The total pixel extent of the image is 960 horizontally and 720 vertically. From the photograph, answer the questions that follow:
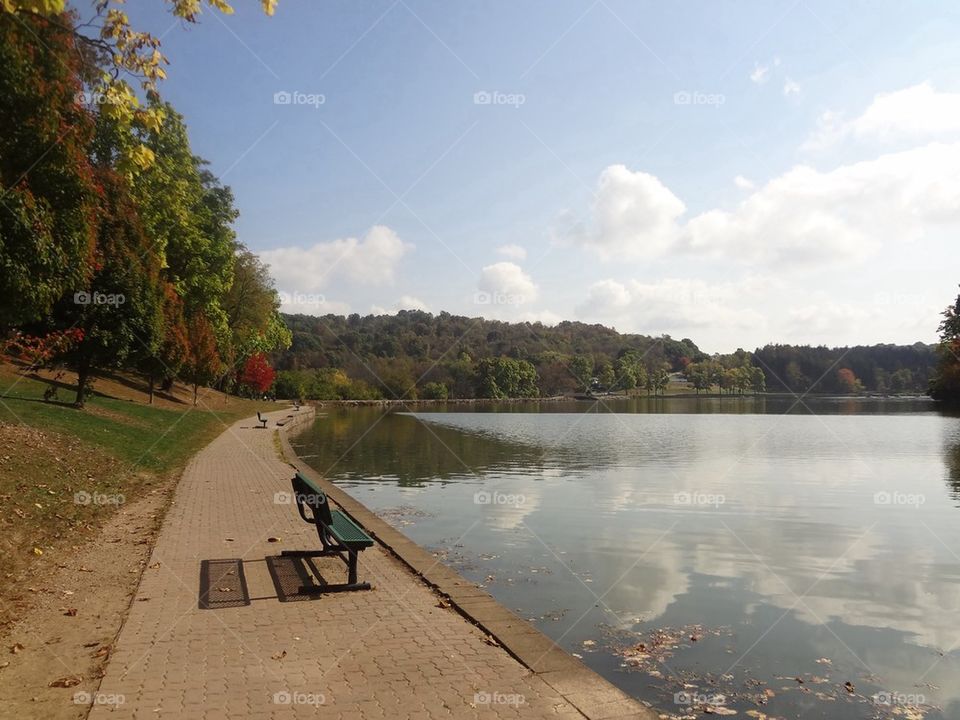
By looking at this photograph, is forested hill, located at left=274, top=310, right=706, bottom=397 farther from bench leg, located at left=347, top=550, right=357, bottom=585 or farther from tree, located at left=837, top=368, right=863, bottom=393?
bench leg, located at left=347, top=550, right=357, bottom=585

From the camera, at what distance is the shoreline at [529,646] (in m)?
4.78

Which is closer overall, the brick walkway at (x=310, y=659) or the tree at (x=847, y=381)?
the brick walkway at (x=310, y=659)

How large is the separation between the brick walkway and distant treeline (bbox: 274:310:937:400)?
9558 cm

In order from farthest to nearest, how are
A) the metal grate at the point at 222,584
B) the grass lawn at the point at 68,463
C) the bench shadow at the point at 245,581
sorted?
the grass lawn at the point at 68,463 < the bench shadow at the point at 245,581 < the metal grate at the point at 222,584

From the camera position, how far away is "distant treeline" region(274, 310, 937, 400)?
408ft

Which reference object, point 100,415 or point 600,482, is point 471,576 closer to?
point 600,482

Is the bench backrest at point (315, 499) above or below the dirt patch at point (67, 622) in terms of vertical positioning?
above

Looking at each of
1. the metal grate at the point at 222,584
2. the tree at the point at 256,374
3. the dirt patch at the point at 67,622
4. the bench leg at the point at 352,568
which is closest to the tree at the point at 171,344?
the dirt patch at the point at 67,622

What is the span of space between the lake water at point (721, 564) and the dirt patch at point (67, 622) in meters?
4.05

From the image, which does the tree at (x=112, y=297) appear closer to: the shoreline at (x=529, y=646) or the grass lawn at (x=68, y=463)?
the grass lawn at (x=68, y=463)

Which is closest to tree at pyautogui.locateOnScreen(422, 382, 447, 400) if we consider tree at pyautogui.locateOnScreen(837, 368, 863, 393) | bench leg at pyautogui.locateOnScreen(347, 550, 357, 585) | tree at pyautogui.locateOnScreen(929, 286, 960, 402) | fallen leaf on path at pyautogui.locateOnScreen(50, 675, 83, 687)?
tree at pyautogui.locateOnScreen(929, 286, 960, 402)

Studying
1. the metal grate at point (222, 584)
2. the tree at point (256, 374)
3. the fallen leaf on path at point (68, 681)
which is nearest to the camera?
the fallen leaf on path at point (68, 681)

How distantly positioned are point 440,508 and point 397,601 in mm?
7647

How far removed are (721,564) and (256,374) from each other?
6056 cm
